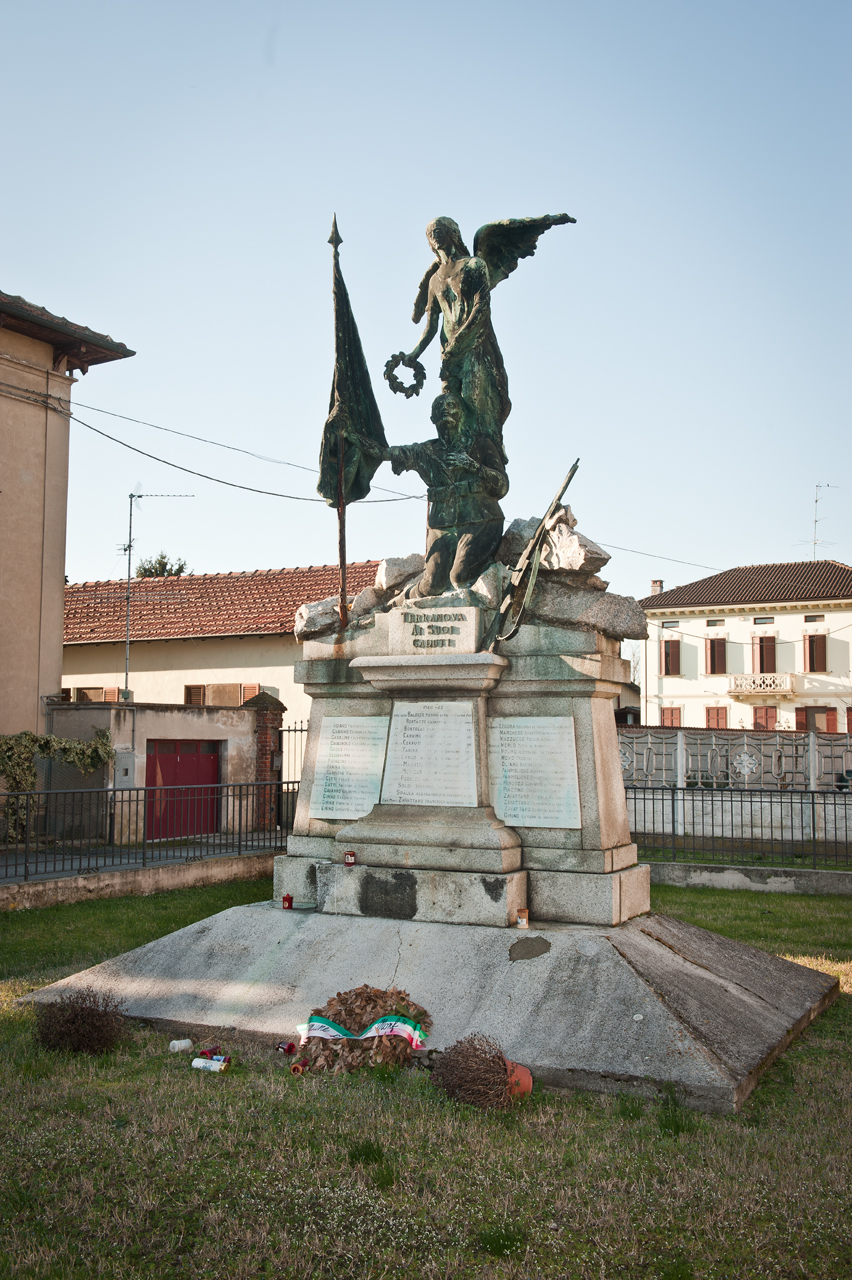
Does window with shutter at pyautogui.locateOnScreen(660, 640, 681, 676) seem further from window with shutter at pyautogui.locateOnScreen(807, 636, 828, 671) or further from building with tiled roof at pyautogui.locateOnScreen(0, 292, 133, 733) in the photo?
building with tiled roof at pyautogui.locateOnScreen(0, 292, 133, 733)

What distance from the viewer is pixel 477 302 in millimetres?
7672

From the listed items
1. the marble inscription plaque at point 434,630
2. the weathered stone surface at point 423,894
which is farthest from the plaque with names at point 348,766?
the marble inscription plaque at point 434,630

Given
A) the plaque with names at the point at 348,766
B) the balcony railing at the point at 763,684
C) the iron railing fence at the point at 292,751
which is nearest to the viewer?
the plaque with names at the point at 348,766

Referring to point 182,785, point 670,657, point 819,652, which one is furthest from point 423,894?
point 670,657

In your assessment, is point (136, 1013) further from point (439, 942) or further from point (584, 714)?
point (584, 714)

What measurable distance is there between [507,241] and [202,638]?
1867 centimetres

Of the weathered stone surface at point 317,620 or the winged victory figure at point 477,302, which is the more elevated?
the winged victory figure at point 477,302

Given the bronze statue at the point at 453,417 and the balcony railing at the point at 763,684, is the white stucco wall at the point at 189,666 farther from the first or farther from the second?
the balcony railing at the point at 763,684

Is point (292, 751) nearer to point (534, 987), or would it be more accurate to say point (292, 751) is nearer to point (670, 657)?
point (534, 987)

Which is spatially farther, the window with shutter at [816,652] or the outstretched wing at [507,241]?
the window with shutter at [816,652]

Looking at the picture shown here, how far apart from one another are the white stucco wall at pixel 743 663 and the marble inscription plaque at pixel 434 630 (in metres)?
36.5

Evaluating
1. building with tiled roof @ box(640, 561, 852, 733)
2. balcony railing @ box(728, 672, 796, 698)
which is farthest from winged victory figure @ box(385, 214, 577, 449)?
balcony railing @ box(728, 672, 796, 698)

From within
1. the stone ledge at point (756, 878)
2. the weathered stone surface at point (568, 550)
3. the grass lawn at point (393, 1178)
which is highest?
the weathered stone surface at point (568, 550)

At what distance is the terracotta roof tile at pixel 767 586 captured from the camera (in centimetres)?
4378
